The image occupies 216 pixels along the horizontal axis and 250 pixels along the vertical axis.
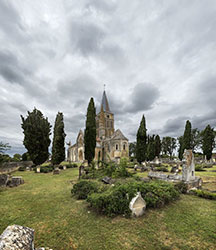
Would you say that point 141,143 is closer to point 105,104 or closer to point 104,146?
point 104,146

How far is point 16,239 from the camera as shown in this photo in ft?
6.35

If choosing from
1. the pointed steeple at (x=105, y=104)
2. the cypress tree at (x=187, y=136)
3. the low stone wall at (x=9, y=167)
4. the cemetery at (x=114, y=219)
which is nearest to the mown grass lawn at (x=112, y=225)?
the cemetery at (x=114, y=219)

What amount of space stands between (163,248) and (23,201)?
651cm

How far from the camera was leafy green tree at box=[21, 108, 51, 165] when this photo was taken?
18312 mm

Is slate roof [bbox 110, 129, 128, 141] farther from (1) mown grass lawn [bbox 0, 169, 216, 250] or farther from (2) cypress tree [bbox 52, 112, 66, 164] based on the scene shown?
(1) mown grass lawn [bbox 0, 169, 216, 250]

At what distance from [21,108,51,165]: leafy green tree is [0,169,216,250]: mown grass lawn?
13.9m

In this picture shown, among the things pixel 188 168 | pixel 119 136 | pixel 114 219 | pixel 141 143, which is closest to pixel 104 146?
pixel 119 136

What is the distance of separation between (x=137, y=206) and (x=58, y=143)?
1962cm

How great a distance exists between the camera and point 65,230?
3.93 meters

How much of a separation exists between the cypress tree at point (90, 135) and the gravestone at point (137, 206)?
1683 cm

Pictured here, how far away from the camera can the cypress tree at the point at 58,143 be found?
21.1 meters

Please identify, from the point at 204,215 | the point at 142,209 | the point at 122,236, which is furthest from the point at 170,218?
the point at 122,236

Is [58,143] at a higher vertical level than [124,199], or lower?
higher

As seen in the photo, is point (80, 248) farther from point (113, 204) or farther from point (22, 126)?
point (22, 126)
